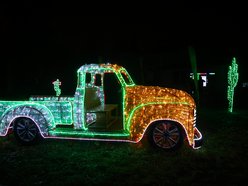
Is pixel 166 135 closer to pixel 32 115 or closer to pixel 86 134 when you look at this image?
pixel 86 134

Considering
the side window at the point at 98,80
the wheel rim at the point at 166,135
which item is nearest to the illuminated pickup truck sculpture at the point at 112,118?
the wheel rim at the point at 166,135

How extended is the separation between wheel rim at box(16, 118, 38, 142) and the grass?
0.99ft

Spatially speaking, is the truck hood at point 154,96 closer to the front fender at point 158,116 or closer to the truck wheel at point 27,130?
the front fender at point 158,116

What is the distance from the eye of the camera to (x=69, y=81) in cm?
3039

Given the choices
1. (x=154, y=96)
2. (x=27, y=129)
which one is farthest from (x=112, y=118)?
(x=27, y=129)

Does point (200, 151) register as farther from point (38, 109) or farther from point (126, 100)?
point (38, 109)

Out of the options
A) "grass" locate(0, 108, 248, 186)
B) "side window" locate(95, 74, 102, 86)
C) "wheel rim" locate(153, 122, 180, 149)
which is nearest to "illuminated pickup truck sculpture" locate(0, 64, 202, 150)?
"wheel rim" locate(153, 122, 180, 149)

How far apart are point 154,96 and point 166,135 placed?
104 cm

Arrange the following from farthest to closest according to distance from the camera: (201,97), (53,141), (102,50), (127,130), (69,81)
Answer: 1. (69,81)
2. (102,50)
3. (201,97)
4. (53,141)
5. (127,130)

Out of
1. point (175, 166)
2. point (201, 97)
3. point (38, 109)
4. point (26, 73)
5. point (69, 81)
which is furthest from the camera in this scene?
point (26, 73)

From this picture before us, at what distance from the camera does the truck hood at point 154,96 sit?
24.5 ft

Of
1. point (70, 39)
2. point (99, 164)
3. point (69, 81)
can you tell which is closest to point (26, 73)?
point (69, 81)

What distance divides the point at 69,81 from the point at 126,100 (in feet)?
76.9

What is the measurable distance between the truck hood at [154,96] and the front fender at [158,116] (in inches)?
4.9
